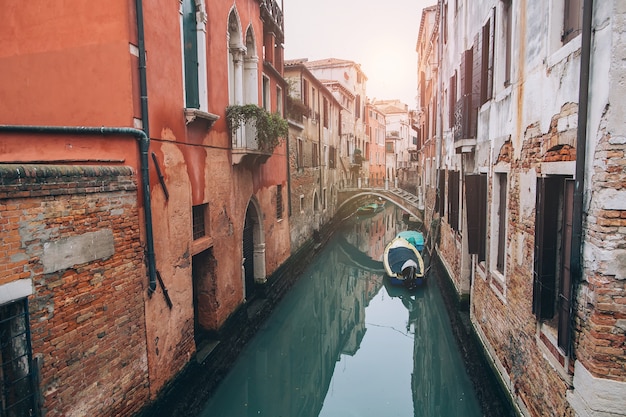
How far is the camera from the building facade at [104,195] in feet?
11.0

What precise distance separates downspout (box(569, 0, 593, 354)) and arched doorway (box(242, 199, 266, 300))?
697 cm

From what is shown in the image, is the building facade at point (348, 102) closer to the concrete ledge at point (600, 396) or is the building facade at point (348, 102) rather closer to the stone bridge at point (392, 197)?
the stone bridge at point (392, 197)

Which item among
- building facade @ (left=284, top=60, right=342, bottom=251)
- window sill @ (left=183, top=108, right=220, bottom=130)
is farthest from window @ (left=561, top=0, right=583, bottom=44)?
building facade @ (left=284, top=60, right=342, bottom=251)

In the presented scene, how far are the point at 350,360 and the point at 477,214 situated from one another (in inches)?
137


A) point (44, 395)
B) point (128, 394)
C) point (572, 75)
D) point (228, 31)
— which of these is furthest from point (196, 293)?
point (572, 75)

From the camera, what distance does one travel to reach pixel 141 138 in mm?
4453

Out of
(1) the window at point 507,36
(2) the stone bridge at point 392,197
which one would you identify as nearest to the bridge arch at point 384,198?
(2) the stone bridge at point 392,197

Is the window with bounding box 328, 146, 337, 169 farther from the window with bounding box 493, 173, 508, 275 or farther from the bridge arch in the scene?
the window with bounding box 493, 173, 508, 275

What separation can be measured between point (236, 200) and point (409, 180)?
96.5 ft

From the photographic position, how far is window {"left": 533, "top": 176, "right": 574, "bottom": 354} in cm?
349

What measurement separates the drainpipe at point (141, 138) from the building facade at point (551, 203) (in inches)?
157

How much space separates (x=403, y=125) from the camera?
4756 centimetres

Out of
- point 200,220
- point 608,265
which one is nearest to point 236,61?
point 200,220

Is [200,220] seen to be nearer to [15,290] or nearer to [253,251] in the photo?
[15,290]
